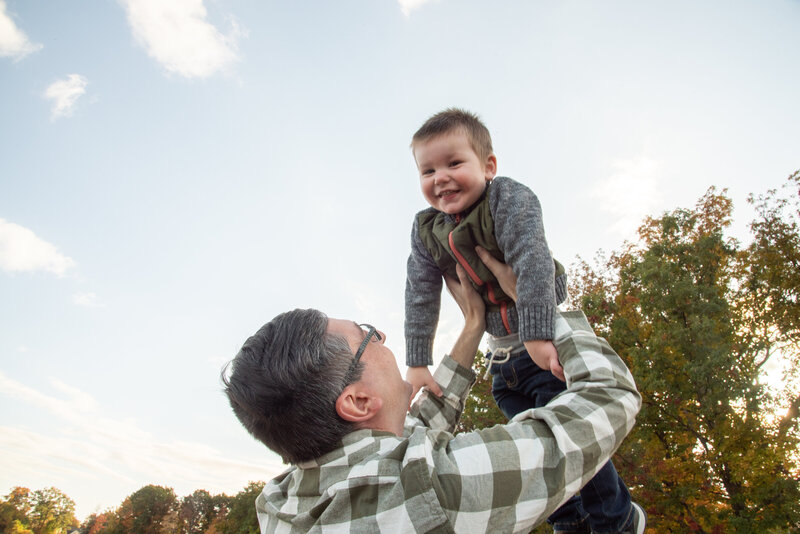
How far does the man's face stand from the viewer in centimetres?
194

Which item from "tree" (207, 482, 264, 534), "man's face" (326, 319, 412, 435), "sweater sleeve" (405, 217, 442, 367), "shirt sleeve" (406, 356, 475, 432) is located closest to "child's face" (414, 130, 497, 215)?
"sweater sleeve" (405, 217, 442, 367)

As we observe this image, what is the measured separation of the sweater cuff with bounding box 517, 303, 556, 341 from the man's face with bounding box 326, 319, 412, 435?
0.61 metres

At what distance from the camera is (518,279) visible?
2334 millimetres

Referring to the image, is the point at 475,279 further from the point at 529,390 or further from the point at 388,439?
the point at 388,439

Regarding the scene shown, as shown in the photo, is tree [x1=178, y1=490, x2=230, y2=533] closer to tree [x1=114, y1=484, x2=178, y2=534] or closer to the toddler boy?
tree [x1=114, y1=484, x2=178, y2=534]

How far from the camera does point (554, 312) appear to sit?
2.20 meters

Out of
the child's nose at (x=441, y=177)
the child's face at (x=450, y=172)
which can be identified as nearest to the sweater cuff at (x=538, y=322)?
the child's face at (x=450, y=172)

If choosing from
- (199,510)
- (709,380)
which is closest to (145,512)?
(199,510)

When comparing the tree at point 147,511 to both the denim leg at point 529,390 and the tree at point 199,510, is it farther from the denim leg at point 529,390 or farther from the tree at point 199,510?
the denim leg at point 529,390

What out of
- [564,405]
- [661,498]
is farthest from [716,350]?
[564,405]

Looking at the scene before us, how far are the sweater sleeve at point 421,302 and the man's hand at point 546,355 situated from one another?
0.80 meters

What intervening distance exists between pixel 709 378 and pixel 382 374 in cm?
1662

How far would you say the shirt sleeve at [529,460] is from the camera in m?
1.44

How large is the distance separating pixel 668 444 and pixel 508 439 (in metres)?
17.6
